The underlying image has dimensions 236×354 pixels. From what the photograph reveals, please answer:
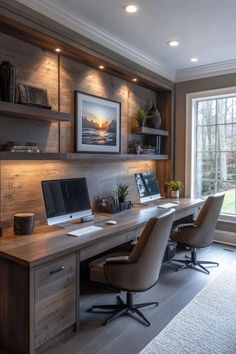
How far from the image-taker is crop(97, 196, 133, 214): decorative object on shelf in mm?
3404

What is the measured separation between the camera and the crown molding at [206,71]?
13.7 ft

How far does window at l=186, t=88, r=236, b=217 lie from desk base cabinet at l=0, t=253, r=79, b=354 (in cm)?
312

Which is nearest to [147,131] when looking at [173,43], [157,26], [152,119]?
[152,119]

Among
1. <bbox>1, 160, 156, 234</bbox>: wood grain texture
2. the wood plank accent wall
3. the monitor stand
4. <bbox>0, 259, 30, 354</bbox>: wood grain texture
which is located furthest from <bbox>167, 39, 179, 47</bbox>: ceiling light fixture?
<bbox>0, 259, 30, 354</bbox>: wood grain texture

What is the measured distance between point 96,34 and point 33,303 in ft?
8.74

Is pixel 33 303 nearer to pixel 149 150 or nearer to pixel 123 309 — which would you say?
pixel 123 309

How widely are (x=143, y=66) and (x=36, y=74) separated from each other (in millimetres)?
1697

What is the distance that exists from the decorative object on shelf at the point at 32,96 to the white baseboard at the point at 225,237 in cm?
331

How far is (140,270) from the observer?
2234 millimetres

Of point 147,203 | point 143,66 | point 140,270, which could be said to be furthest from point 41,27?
point 147,203

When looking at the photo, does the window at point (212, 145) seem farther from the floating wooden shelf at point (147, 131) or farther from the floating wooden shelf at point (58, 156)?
the floating wooden shelf at point (58, 156)

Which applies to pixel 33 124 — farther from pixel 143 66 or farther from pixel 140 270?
pixel 143 66

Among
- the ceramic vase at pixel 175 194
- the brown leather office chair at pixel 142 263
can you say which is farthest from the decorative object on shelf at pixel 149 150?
the brown leather office chair at pixel 142 263

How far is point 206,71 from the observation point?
173 inches
